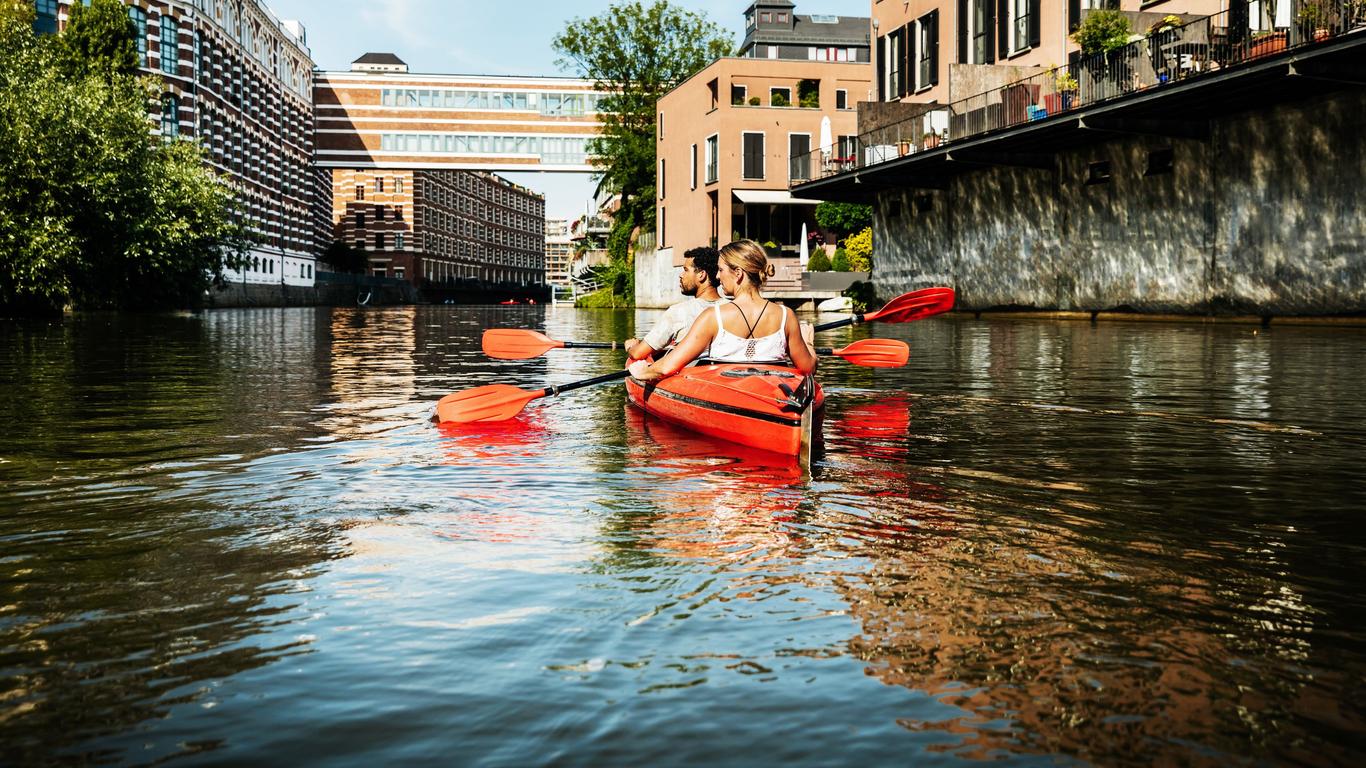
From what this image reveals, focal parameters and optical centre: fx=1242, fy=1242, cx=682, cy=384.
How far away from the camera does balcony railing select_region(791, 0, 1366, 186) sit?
56.4ft

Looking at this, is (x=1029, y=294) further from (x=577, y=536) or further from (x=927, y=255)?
(x=577, y=536)

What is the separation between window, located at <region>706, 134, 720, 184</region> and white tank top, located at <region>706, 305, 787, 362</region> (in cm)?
3899

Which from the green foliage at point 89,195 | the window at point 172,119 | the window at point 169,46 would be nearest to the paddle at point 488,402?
the green foliage at point 89,195

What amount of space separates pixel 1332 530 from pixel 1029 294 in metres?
22.7

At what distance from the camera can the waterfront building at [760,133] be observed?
151 ft

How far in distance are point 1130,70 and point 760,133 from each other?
25621 mm

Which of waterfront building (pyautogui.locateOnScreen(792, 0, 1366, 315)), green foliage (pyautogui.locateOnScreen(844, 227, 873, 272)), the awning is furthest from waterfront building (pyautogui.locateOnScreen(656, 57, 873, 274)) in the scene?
waterfront building (pyautogui.locateOnScreen(792, 0, 1366, 315))

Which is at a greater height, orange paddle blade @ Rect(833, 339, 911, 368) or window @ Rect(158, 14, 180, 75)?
window @ Rect(158, 14, 180, 75)

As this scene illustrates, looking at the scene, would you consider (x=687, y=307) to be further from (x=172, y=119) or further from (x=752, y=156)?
(x=172, y=119)

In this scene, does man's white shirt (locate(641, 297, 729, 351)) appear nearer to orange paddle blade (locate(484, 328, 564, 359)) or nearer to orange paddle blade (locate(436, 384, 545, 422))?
orange paddle blade (locate(436, 384, 545, 422))

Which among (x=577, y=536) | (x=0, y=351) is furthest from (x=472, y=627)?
(x=0, y=351)

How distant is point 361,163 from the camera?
7888 cm

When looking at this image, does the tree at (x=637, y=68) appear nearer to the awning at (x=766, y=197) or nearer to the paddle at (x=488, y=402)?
the awning at (x=766, y=197)

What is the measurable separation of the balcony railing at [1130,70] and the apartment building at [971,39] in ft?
2.88
